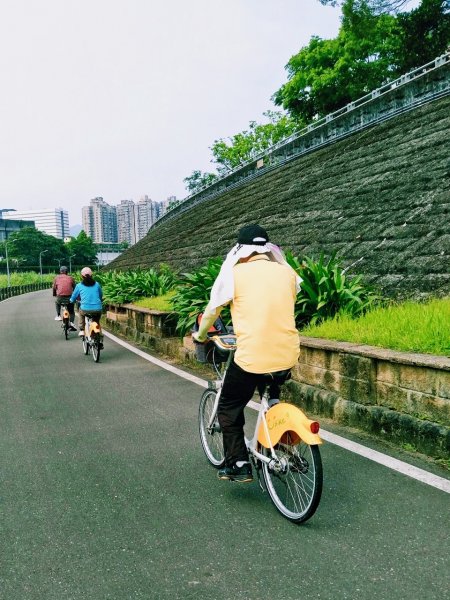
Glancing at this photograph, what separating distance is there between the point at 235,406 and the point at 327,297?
13.0 feet

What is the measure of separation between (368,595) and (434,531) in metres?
0.85

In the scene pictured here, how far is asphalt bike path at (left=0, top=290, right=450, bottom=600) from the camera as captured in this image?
3.00 metres

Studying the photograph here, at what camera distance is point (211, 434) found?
492cm

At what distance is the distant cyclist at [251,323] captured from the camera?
3891 millimetres

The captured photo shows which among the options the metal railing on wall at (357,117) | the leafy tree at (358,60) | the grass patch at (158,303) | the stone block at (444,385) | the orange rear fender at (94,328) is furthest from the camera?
the leafy tree at (358,60)

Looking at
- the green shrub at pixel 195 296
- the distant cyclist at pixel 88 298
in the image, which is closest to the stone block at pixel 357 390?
the green shrub at pixel 195 296

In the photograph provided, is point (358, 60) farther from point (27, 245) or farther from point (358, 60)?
point (27, 245)

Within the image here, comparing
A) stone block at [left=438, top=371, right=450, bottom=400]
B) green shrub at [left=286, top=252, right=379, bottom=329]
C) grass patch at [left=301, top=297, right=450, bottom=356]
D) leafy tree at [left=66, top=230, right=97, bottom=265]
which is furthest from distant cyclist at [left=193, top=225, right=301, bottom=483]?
leafy tree at [left=66, top=230, right=97, bottom=265]

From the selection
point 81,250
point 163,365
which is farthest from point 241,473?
point 81,250

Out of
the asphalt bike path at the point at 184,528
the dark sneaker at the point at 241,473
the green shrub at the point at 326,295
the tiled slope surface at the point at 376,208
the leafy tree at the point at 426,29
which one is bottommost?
the asphalt bike path at the point at 184,528

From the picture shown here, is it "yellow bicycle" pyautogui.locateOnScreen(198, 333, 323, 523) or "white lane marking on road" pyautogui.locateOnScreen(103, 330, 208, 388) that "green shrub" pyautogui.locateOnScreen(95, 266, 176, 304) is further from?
"yellow bicycle" pyautogui.locateOnScreen(198, 333, 323, 523)

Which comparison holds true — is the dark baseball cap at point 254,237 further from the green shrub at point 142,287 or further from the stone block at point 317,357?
the green shrub at point 142,287

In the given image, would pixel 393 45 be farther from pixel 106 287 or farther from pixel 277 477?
pixel 277 477

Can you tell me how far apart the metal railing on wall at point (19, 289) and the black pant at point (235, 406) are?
1874 inches
